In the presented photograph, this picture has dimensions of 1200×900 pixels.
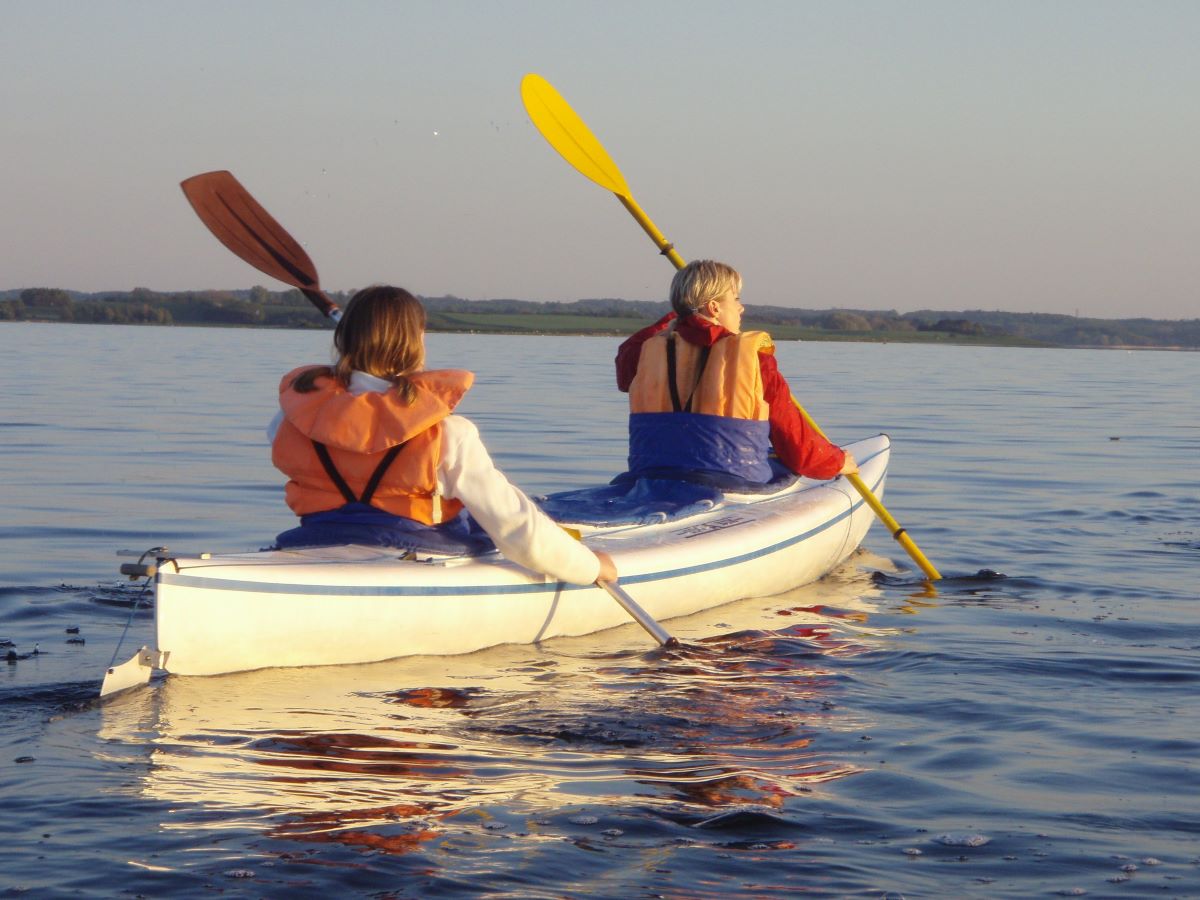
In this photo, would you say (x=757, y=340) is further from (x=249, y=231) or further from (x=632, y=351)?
(x=249, y=231)

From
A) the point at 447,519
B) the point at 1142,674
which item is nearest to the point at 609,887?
the point at 447,519

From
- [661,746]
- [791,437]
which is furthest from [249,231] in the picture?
[661,746]

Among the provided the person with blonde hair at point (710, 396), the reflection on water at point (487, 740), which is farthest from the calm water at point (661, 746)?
the person with blonde hair at point (710, 396)

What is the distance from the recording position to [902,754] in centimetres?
408

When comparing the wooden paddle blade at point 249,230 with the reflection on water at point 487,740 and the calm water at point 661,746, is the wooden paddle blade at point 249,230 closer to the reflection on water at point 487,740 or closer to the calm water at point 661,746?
the calm water at point 661,746

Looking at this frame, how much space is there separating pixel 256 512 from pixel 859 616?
423 centimetres

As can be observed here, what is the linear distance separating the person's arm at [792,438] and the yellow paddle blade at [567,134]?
2.42 meters

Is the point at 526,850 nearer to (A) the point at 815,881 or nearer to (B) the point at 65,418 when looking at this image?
(A) the point at 815,881

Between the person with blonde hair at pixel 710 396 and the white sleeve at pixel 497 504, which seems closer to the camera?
the white sleeve at pixel 497 504

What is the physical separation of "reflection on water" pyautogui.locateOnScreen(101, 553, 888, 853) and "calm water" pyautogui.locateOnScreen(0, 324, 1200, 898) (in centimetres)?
1

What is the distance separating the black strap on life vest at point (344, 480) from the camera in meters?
4.61

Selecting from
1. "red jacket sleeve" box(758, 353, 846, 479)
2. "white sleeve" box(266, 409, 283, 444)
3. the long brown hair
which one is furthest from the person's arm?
"white sleeve" box(266, 409, 283, 444)

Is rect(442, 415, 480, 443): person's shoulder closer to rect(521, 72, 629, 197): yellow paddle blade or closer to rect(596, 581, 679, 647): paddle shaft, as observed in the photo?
rect(596, 581, 679, 647): paddle shaft

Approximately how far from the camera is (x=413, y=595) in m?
4.85
